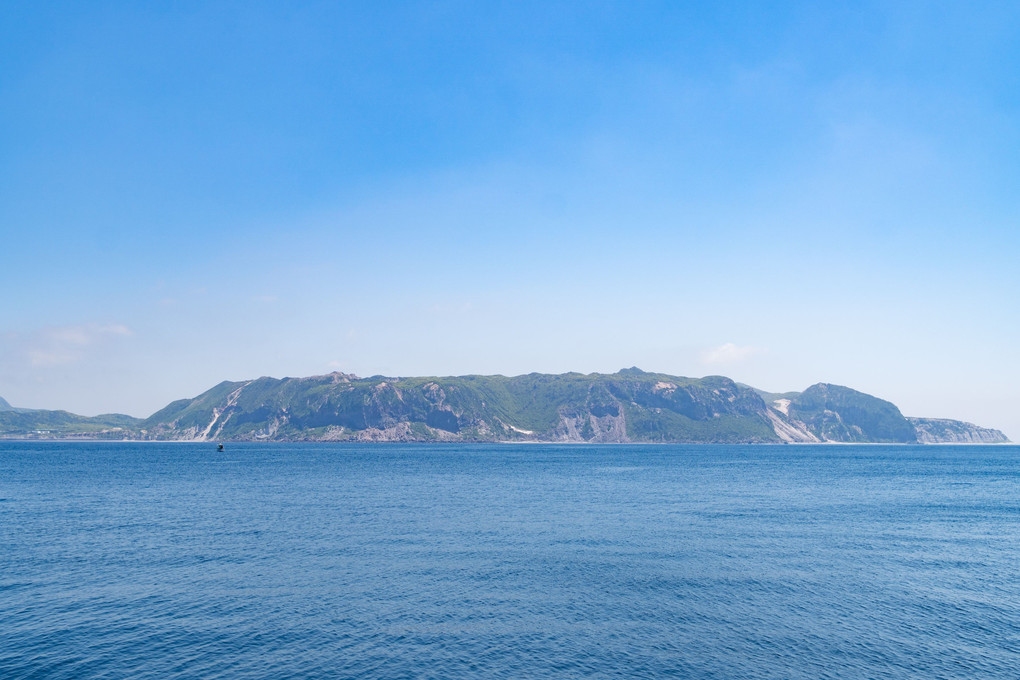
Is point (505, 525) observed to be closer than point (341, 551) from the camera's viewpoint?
No

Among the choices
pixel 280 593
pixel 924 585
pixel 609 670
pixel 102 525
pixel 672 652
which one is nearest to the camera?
pixel 609 670

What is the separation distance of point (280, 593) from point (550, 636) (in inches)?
1195

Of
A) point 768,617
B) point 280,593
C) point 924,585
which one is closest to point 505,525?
point 280,593

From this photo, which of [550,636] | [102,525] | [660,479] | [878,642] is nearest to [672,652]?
[550,636]

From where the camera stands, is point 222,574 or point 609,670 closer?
point 609,670

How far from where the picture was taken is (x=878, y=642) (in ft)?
173

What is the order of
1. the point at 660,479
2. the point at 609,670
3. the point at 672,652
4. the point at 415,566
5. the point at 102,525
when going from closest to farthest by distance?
the point at 609,670 < the point at 672,652 < the point at 415,566 < the point at 102,525 < the point at 660,479

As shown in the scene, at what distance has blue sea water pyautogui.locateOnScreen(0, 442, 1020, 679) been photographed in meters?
48.4

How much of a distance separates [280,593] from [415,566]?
16808 millimetres

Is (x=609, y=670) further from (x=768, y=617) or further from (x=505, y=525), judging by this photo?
(x=505, y=525)

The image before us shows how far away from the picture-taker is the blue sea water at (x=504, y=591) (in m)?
48.4

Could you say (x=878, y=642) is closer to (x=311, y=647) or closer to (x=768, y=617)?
(x=768, y=617)

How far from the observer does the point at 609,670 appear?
4684 cm

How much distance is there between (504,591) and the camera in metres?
65.8
